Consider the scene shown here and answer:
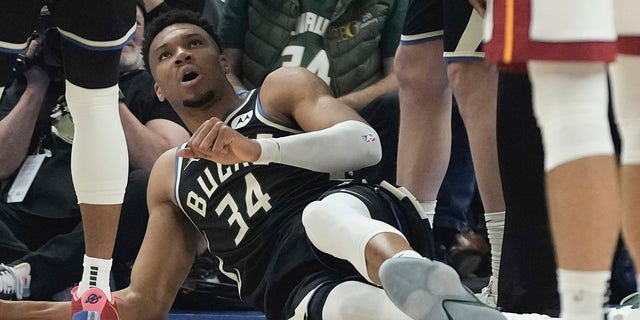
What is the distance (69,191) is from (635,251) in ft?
6.43

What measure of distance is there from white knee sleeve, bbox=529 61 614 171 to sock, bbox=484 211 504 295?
3.48 feet

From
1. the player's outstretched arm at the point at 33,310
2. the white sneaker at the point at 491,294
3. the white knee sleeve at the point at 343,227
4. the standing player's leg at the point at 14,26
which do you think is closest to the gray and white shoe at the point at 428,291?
the white knee sleeve at the point at 343,227

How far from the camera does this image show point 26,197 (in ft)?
9.95

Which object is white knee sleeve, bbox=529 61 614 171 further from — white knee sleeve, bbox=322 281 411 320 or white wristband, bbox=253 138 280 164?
white wristband, bbox=253 138 280 164

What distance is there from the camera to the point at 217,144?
6.64 feet

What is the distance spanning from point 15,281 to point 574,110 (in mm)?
1928

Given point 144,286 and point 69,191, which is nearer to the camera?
point 144,286

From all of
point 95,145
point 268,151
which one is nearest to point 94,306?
point 95,145

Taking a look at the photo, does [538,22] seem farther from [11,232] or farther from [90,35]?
[11,232]

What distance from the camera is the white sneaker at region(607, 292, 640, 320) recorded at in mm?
1680

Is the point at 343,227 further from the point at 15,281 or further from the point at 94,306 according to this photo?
the point at 15,281

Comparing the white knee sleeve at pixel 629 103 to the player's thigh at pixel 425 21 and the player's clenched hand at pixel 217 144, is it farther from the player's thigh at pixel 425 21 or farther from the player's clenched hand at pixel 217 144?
the player's thigh at pixel 425 21

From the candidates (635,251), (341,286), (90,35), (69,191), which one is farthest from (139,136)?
(635,251)

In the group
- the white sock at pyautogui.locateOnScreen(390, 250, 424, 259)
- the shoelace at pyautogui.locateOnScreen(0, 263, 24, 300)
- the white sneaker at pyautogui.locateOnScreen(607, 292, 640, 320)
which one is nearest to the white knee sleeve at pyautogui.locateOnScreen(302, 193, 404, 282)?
the white sock at pyautogui.locateOnScreen(390, 250, 424, 259)
